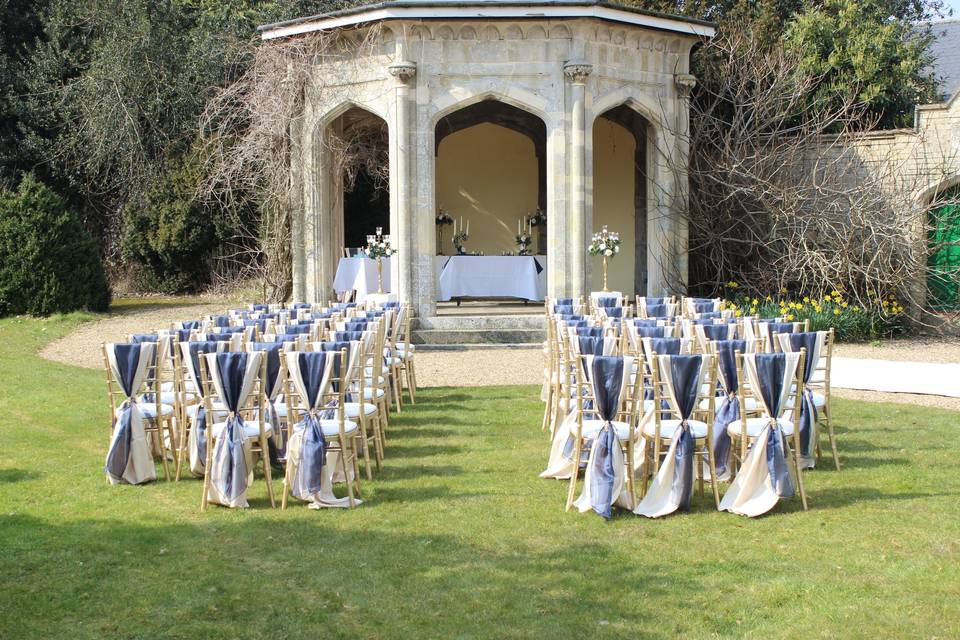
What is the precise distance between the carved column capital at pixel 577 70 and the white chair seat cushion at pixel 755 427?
31.2 feet

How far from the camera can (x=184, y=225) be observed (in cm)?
2227

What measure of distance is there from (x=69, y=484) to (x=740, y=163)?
12.7m

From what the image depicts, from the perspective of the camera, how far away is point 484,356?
586 inches

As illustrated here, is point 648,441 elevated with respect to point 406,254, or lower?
lower

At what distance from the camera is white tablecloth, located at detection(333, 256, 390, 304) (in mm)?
17281

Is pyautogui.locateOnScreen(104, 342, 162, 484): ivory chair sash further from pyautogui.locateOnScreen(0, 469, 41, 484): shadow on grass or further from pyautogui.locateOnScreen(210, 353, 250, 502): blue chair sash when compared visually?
pyautogui.locateOnScreen(210, 353, 250, 502): blue chair sash

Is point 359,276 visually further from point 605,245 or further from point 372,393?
point 372,393

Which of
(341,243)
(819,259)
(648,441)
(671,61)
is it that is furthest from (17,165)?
(648,441)

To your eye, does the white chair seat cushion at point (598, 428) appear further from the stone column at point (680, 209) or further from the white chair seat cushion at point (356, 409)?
the stone column at point (680, 209)

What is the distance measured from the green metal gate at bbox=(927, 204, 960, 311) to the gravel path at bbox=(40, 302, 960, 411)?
112 cm

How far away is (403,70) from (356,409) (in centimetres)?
869

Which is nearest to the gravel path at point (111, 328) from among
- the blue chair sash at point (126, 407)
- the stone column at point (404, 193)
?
the stone column at point (404, 193)

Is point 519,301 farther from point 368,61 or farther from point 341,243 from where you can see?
point 368,61

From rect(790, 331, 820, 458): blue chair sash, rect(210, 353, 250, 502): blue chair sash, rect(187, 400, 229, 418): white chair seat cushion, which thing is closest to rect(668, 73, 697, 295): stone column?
rect(790, 331, 820, 458): blue chair sash
